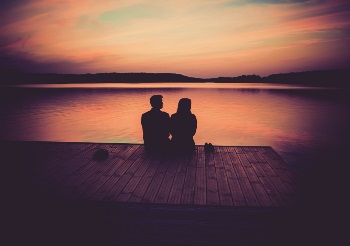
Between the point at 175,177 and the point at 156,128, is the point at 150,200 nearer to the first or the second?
the point at 175,177

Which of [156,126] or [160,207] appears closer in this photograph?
[160,207]

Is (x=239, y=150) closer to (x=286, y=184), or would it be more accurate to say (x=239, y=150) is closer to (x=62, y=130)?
(x=286, y=184)

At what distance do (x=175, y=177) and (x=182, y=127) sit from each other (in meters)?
1.72

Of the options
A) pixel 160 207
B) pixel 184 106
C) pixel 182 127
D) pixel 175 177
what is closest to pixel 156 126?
pixel 182 127

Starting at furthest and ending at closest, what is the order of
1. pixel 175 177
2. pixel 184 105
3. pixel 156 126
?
pixel 184 105, pixel 156 126, pixel 175 177

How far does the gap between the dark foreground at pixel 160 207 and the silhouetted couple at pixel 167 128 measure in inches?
29.7

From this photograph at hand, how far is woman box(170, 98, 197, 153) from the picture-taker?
6.45 metres

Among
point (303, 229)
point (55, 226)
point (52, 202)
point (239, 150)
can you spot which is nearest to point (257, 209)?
point (303, 229)

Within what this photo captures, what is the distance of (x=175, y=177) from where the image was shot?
4953 mm

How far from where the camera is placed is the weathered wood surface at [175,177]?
13.4 ft

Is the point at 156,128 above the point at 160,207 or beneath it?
above

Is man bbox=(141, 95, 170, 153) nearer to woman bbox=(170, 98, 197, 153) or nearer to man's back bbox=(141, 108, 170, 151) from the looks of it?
man's back bbox=(141, 108, 170, 151)

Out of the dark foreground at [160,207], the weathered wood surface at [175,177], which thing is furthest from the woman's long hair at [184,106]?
the dark foreground at [160,207]

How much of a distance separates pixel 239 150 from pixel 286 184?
242cm
